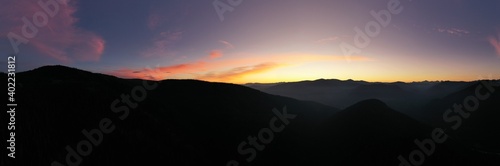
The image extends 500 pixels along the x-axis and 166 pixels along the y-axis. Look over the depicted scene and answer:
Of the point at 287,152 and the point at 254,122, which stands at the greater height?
the point at 254,122

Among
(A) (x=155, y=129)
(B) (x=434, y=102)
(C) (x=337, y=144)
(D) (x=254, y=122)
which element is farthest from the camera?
(B) (x=434, y=102)

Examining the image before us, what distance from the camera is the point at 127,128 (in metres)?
40.0

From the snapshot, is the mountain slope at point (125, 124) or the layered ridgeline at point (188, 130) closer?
the mountain slope at point (125, 124)

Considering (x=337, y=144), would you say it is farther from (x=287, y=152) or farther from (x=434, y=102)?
(x=434, y=102)

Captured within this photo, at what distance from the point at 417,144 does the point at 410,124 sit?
1609 cm

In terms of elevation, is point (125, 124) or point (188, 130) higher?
point (125, 124)

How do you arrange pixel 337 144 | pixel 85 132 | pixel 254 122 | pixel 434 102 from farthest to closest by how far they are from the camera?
pixel 434 102 < pixel 254 122 < pixel 337 144 < pixel 85 132

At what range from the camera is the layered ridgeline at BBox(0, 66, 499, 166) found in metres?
33.8

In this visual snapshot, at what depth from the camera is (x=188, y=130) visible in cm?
5444

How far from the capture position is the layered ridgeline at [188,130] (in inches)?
1329

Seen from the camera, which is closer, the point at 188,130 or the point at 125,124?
the point at 125,124

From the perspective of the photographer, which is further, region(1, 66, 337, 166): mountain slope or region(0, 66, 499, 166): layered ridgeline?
region(0, 66, 499, 166): layered ridgeline

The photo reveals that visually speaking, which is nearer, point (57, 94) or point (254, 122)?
point (57, 94)

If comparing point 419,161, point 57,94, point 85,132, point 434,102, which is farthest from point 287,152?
point 434,102
